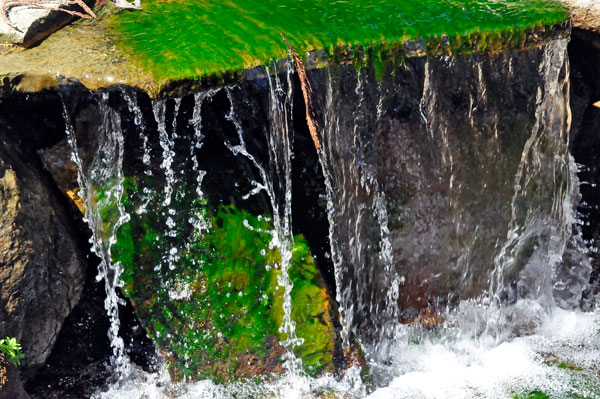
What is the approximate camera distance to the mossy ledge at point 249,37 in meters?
3.63

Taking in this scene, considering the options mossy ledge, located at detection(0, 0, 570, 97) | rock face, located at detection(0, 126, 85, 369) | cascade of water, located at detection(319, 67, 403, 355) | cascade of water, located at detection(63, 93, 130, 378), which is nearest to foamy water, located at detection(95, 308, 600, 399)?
cascade of water, located at detection(319, 67, 403, 355)

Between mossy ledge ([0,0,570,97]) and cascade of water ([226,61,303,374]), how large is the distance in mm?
342

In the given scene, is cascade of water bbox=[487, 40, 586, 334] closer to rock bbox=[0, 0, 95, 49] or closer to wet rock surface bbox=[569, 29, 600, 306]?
wet rock surface bbox=[569, 29, 600, 306]

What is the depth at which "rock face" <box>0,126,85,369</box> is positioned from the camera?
356 centimetres

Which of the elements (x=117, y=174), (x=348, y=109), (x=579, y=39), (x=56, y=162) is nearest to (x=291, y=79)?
(x=348, y=109)

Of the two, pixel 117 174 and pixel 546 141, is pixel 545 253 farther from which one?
pixel 117 174

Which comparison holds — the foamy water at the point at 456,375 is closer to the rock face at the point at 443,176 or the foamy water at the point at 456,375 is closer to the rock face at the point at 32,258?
the rock face at the point at 443,176

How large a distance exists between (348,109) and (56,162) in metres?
1.74

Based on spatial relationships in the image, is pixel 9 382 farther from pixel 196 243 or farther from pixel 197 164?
pixel 197 164

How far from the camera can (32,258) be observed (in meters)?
3.66

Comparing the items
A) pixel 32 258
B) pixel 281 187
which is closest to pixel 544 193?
pixel 281 187

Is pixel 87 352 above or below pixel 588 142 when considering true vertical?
below

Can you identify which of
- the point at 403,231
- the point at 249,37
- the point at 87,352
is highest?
the point at 249,37

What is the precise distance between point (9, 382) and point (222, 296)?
4.14ft
